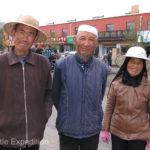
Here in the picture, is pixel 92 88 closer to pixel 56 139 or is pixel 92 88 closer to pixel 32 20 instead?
pixel 32 20

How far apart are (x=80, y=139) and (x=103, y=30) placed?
88.2ft

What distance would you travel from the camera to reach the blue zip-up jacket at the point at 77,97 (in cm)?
187

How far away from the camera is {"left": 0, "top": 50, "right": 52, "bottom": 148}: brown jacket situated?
1.61m

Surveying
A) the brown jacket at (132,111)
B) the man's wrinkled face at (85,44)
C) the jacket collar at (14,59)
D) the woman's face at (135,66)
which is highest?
the man's wrinkled face at (85,44)

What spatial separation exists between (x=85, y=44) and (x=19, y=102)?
3.03ft

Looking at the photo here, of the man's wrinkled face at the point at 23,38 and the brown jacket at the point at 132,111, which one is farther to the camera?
the brown jacket at the point at 132,111

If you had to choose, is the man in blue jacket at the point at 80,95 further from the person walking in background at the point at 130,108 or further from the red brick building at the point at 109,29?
the red brick building at the point at 109,29

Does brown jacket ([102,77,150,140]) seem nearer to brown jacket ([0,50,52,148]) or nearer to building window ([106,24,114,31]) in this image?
brown jacket ([0,50,52,148])

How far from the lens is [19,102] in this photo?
1.61 metres

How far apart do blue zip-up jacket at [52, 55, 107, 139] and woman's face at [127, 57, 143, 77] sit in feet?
1.40

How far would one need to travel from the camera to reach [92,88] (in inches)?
75.0

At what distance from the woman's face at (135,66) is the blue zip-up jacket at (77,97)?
0.43 meters

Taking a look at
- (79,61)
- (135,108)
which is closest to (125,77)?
(135,108)

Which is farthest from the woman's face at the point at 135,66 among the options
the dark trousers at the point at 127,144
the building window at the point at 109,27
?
the building window at the point at 109,27
